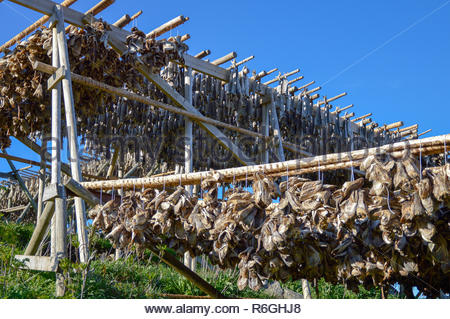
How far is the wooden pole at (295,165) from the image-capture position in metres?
2.08

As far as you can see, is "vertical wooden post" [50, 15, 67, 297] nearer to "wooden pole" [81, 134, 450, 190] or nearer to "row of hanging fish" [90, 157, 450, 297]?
"wooden pole" [81, 134, 450, 190]

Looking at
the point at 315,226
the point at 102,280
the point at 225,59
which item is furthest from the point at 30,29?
the point at 315,226

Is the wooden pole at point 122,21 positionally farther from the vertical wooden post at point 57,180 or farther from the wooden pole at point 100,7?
the vertical wooden post at point 57,180

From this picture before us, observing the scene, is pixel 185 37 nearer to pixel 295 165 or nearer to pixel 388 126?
pixel 295 165

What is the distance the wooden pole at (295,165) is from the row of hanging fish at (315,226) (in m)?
0.12

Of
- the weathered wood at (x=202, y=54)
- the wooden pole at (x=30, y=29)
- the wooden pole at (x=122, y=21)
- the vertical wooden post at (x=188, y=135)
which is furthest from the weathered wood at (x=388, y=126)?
the wooden pole at (x=30, y=29)

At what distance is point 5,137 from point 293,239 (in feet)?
21.2

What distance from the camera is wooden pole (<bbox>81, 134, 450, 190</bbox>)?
6.82 ft

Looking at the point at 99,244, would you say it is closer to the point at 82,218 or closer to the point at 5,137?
the point at 5,137

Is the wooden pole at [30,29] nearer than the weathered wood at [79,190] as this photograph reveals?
No

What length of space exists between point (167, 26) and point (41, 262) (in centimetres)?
432

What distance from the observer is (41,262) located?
3.31 metres

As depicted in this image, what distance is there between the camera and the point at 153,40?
20.7 feet
